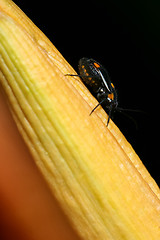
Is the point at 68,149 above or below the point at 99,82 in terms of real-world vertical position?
below

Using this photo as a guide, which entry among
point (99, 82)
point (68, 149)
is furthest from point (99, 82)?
point (68, 149)

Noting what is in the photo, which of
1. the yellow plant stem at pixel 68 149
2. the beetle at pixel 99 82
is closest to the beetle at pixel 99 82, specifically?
the beetle at pixel 99 82

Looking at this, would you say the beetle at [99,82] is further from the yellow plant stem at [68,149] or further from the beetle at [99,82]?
the yellow plant stem at [68,149]

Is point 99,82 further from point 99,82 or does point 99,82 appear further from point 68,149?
point 68,149

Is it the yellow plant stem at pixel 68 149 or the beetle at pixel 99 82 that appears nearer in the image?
the yellow plant stem at pixel 68 149

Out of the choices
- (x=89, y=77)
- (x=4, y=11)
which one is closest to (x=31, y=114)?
(x=4, y=11)

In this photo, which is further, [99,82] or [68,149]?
[99,82]
